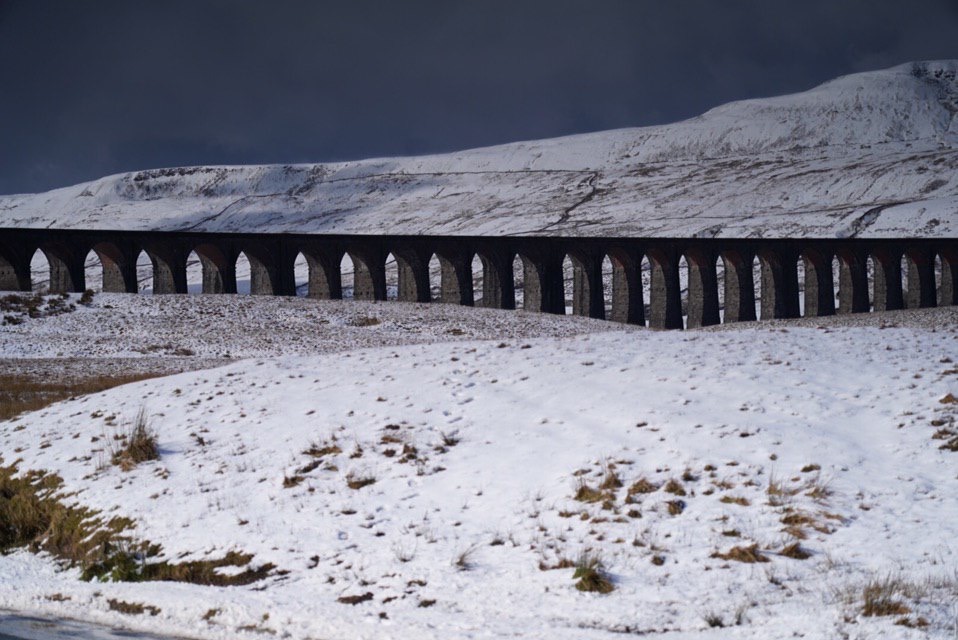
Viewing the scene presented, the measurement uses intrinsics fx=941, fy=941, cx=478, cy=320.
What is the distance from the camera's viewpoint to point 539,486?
8477 millimetres

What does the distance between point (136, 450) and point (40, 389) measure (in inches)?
488

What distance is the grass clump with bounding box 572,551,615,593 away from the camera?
21.5 feet

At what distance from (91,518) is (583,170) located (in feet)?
569

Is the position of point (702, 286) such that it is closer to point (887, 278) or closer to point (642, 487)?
point (887, 278)

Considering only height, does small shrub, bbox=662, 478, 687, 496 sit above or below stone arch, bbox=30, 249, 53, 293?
below

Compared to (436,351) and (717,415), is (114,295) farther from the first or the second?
(717,415)

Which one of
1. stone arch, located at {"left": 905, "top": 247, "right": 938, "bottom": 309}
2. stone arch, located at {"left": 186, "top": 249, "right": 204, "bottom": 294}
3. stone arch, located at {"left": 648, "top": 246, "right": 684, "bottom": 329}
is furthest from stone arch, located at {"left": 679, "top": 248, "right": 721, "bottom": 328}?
stone arch, located at {"left": 186, "top": 249, "right": 204, "bottom": 294}

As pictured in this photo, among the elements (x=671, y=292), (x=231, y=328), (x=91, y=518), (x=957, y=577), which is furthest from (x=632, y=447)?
(x=671, y=292)

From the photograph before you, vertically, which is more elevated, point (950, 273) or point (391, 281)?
point (391, 281)

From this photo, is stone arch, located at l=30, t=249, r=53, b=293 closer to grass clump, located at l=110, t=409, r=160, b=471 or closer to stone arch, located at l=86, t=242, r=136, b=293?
stone arch, located at l=86, t=242, r=136, b=293

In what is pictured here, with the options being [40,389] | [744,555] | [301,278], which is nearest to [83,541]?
[744,555]

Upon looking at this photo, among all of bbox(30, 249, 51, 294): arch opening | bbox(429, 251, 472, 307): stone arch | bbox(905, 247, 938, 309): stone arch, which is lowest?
bbox(905, 247, 938, 309): stone arch

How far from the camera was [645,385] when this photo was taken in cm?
1110

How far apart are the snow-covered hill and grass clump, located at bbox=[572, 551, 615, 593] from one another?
103 meters
